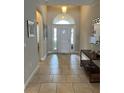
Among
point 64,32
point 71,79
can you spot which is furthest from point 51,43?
point 71,79

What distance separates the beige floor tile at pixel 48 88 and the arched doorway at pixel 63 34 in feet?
29.4

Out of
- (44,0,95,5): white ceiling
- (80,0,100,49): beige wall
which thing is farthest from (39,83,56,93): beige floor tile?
(44,0,95,5): white ceiling

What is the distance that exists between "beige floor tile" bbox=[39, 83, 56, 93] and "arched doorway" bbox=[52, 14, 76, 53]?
8.97m

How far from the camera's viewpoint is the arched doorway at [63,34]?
14.0m

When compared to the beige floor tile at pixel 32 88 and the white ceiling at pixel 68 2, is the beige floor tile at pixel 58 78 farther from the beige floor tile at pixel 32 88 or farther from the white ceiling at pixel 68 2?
the white ceiling at pixel 68 2

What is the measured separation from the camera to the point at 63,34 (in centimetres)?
1425

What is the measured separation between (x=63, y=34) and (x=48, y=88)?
9.61 m

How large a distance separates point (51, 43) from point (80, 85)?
9068 mm

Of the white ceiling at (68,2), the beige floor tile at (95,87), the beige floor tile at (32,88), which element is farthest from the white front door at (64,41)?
the beige floor tile at (32,88)

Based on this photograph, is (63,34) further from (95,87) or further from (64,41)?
(95,87)

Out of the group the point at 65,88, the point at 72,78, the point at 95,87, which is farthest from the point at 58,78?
the point at 95,87

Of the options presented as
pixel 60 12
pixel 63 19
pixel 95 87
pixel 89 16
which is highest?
pixel 60 12
